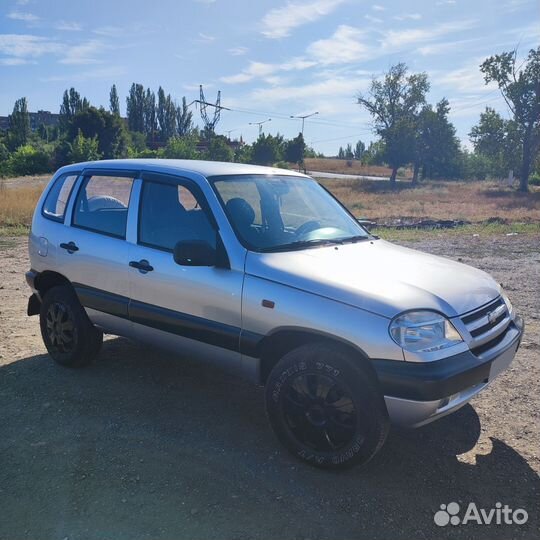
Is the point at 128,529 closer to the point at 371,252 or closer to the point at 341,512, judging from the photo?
the point at 341,512

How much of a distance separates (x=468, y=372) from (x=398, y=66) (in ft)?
188

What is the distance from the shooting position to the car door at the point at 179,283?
127 inches

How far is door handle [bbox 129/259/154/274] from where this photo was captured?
361 cm

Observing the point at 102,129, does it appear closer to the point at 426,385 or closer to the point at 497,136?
the point at 497,136

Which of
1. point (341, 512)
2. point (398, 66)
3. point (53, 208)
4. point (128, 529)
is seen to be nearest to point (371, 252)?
point (341, 512)

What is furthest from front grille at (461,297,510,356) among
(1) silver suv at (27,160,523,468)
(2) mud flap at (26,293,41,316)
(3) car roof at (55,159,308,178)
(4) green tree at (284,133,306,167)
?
(4) green tree at (284,133,306,167)

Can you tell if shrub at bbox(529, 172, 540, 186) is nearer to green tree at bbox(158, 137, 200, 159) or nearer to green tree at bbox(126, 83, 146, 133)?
green tree at bbox(158, 137, 200, 159)

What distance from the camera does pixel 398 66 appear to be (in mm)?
53906

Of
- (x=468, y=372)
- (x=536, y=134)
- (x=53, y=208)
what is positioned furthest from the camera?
(x=536, y=134)

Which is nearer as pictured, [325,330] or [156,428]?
[325,330]

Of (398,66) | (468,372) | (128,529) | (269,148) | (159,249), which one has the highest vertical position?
(398,66)

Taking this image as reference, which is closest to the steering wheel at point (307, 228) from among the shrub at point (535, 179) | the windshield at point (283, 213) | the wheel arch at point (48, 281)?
the windshield at point (283, 213)

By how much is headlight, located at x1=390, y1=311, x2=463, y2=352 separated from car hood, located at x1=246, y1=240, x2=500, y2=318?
0.16 ft

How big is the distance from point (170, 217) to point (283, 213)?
2.85 ft
